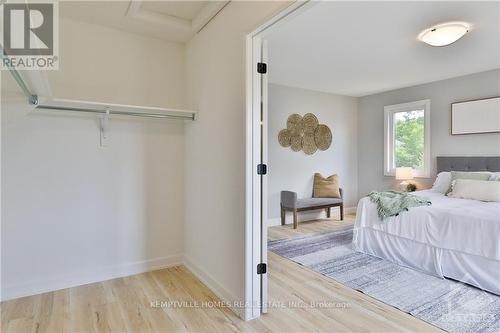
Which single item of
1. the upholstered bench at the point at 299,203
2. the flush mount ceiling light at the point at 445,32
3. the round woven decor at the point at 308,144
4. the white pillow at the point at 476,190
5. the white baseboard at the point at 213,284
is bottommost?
the white baseboard at the point at 213,284

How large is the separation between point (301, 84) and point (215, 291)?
3735 millimetres

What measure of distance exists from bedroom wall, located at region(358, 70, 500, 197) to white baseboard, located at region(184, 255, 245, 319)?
4.13 metres

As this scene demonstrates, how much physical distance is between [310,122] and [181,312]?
Answer: 4077mm

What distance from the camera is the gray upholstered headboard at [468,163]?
4.06 m

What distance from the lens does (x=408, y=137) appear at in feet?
17.2

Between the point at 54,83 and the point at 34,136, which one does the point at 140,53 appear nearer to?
the point at 54,83

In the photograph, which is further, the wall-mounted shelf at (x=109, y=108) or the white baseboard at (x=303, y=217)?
the white baseboard at (x=303, y=217)

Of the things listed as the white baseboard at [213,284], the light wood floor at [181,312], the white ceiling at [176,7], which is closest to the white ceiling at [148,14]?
the white ceiling at [176,7]

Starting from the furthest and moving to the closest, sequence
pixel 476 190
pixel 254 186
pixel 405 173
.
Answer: pixel 405 173
pixel 476 190
pixel 254 186

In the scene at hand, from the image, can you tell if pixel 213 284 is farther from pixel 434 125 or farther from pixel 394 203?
pixel 434 125

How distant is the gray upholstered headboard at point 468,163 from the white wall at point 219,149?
3966mm

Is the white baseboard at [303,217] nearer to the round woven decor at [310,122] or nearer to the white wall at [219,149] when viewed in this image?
the round woven decor at [310,122]

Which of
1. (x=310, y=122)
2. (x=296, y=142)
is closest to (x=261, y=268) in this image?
(x=296, y=142)

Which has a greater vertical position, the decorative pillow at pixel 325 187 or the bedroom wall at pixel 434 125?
the bedroom wall at pixel 434 125
